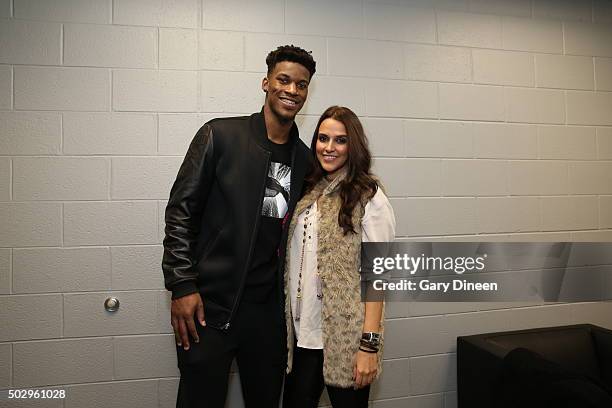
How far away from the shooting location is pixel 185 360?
143 centimetres

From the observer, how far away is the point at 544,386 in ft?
5.57

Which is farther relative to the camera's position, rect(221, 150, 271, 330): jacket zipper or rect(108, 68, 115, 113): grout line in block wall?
rect(108, 68, 115, 113): grout line in block wall

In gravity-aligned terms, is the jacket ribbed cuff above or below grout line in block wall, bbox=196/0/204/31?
below

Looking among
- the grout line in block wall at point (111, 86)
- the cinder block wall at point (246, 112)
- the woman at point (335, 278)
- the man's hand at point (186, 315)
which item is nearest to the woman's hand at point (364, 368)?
the woman at point (335, 278)

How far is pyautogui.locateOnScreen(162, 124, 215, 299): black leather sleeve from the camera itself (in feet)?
4.51

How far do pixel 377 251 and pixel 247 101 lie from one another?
3.53 feet

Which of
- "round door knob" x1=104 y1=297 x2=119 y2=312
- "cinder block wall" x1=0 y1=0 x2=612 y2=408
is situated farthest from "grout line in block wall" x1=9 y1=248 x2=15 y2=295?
"round door knob" x1=104 y1=297 x2=119 y2=312

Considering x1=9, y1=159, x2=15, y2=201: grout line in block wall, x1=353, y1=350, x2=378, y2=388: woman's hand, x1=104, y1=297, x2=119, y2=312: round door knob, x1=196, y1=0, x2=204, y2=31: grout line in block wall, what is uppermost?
x1=196, y1=0, x2=204, y2=31: grout line in block wall

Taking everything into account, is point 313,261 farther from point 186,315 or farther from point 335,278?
point 186,315

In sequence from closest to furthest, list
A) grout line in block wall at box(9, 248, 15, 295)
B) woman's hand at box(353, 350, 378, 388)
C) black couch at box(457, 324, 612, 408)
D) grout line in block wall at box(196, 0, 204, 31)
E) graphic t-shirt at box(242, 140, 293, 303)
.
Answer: woman's hand at box(353, 350, 378, 388), graphic t-shirt at box(242, 140, 293, 303), black couch at box(457, 324, 612, 408), grout line in block wall at box(9, 248, 15, 295), grout line in block wall at box(196, 0, 204, 31)

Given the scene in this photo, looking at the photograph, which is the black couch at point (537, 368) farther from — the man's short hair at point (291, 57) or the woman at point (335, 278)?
the man's short hair at point (291, 57)

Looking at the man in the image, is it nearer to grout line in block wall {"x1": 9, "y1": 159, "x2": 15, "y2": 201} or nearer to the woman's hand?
the woman's hand

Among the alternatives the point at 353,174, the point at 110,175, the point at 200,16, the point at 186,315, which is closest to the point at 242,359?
the point at 186,315

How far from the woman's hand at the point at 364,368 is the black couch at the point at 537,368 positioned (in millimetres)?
845
